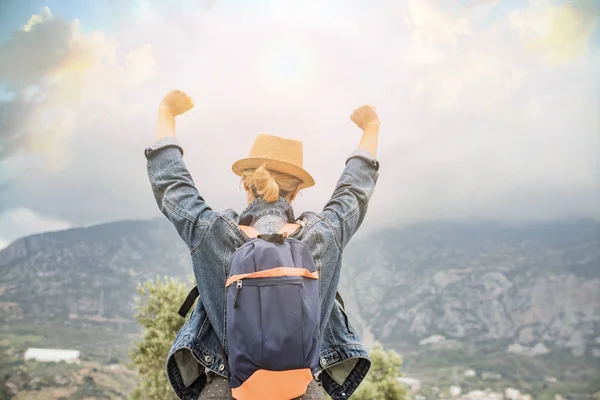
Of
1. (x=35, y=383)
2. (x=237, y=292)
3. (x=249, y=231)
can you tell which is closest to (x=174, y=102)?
(x=249, y=231)

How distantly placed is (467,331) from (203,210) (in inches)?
3687

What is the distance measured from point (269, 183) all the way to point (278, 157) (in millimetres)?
243

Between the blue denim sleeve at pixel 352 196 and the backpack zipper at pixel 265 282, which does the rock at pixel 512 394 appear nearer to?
the blue denim sleeve at pixel 352 196

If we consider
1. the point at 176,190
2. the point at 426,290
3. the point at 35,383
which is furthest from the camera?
the point at 426,290

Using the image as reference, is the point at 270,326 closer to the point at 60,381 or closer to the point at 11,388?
the point at 60,381

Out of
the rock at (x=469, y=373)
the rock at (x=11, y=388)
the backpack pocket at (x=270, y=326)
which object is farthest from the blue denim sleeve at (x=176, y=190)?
the rock at (x=469, y=373)

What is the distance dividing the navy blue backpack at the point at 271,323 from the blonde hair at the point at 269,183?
13.9 inches

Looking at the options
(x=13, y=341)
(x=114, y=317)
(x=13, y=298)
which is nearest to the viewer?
(x=13, y=341)

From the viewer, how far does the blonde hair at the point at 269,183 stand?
228 centimetres

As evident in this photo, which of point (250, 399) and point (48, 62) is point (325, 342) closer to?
point (250, 399)

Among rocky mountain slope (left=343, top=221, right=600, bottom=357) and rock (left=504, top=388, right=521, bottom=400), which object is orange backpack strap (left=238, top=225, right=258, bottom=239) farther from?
rocky mountain slope (left=343, top=221, right=600, bottom=357)

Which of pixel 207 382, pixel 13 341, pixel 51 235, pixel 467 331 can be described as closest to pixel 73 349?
pixel 13 341

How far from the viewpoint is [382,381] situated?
40.5 feet

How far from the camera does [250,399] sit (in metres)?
1.78
